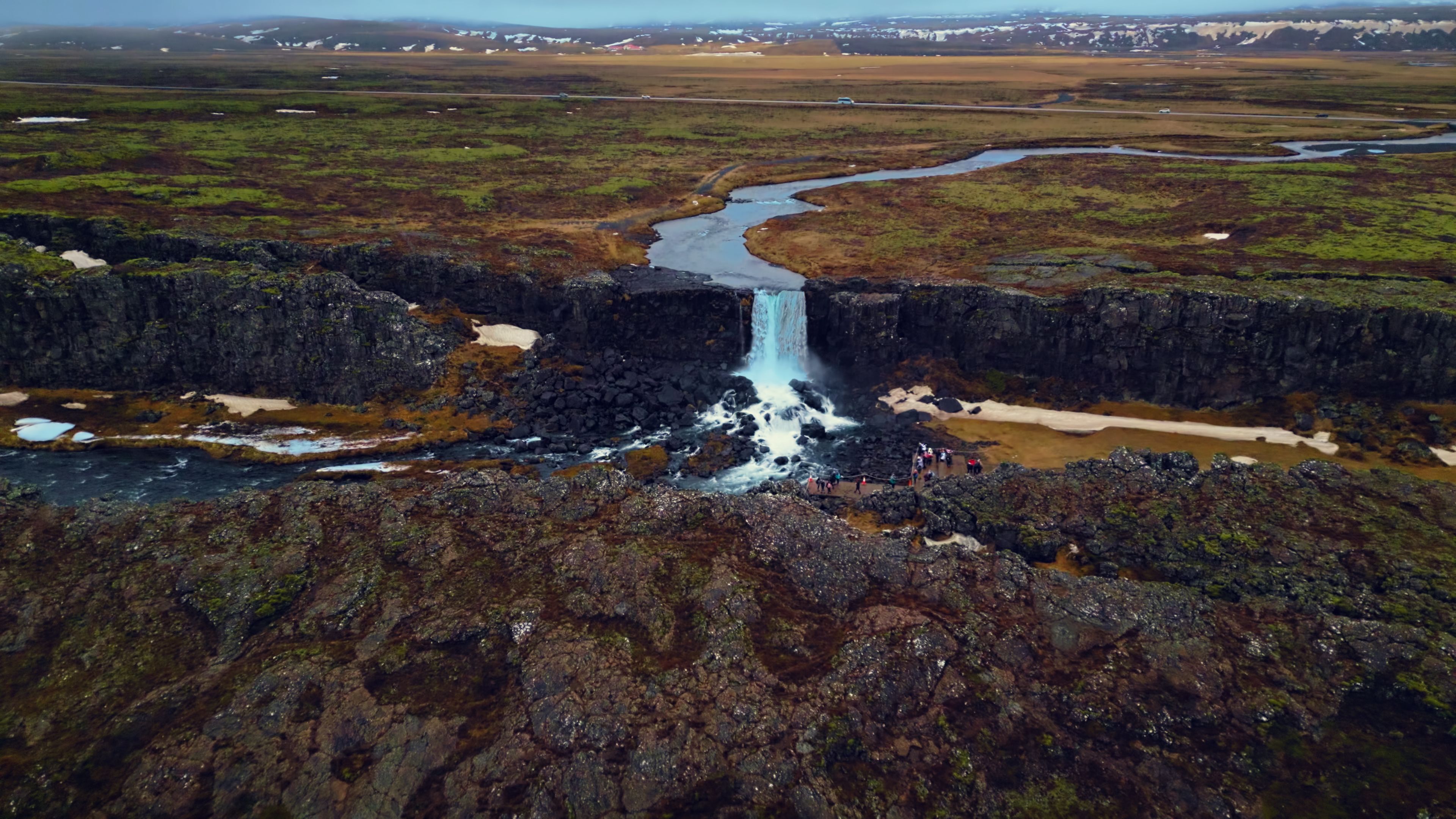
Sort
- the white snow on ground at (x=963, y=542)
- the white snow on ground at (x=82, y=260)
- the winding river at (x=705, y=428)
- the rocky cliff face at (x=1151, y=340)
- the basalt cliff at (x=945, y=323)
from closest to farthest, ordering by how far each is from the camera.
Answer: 1. the white snow on ground at (x=963, y=542)
2. the winding river at (x=705, y=428)
3. the rocky cliff face at (x=1151, y=340)
4. the basalt cliff at (x=945, y=323)
5. the white snow on ground at (x=82, y=260)

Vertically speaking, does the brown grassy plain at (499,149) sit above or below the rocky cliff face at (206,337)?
above

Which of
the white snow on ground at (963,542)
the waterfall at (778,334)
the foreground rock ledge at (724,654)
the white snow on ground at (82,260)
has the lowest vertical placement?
the white snow on ground at (963,542)

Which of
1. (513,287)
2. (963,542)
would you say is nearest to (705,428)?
(963,542)

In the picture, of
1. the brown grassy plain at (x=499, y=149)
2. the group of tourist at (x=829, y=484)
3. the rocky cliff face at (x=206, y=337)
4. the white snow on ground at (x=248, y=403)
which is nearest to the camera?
the group of tourist at (x=829, y=484)

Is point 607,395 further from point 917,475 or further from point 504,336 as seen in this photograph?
point 917,475

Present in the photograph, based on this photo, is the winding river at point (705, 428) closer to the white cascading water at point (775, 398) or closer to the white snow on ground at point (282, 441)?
the white cascading water at point (775, 398)

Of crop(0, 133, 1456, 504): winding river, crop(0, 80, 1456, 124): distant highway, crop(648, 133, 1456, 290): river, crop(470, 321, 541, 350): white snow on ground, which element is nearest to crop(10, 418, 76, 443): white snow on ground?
crop(0, 133, 1456, 504): winding river

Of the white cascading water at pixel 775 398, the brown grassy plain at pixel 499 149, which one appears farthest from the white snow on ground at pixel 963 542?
the brown grassy plain at pixel 499 149
